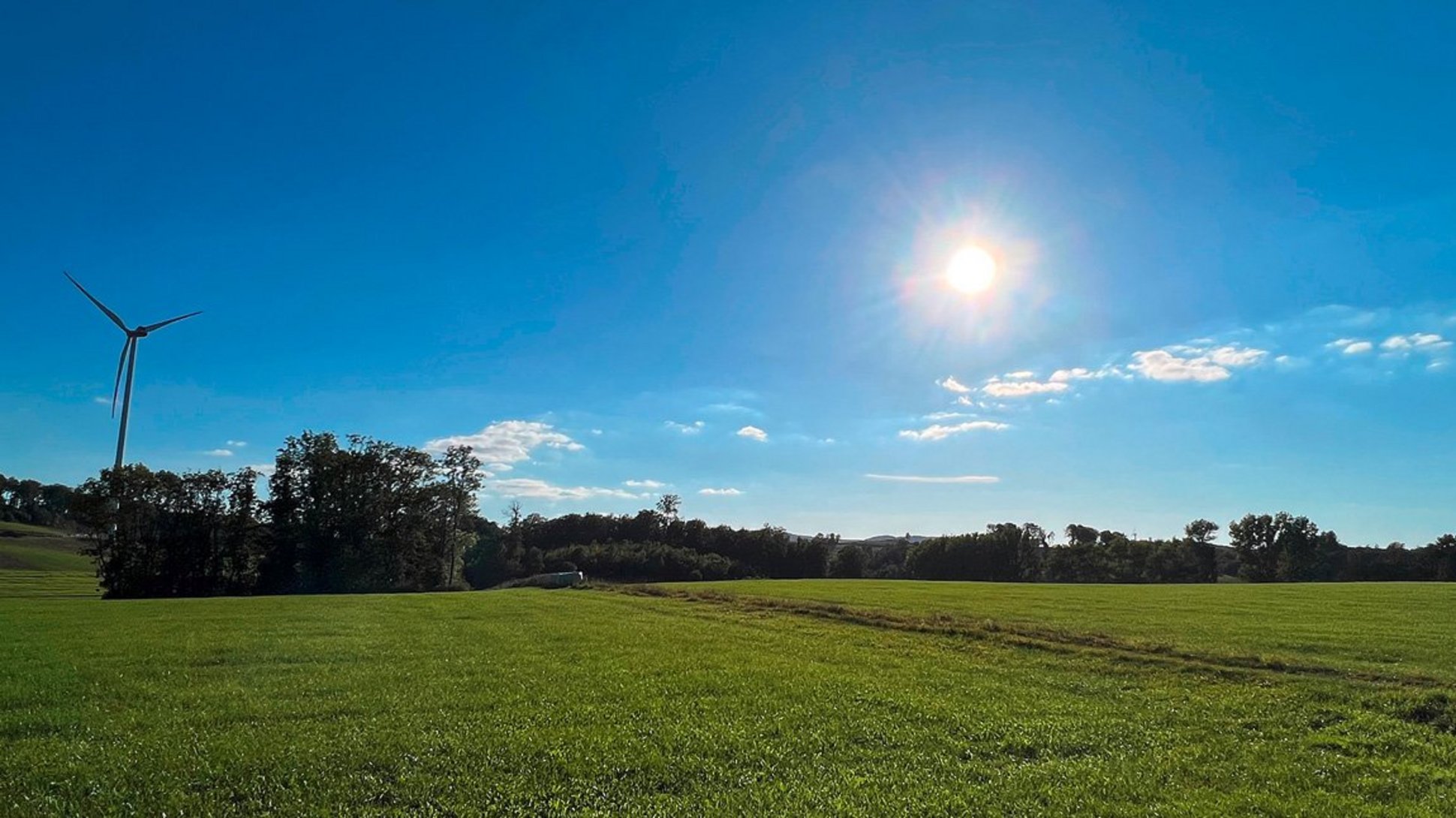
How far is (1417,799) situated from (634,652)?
21.0 meters

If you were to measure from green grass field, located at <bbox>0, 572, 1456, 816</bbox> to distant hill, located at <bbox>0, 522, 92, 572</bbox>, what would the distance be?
11321 cm

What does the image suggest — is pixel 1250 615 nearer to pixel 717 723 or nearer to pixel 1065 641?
pixel 1065 641

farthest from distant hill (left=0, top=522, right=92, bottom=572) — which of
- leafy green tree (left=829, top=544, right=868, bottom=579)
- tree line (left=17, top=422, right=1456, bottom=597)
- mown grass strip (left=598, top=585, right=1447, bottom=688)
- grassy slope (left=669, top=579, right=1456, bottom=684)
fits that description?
leafy green tree (left=829, top=544, right=868, bottom=579)

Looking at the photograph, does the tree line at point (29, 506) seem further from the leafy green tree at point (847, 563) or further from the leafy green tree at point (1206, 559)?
the leafy green tree at point (1206, 559)

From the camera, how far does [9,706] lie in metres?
16.4

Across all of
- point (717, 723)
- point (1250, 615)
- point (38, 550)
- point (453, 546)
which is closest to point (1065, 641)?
point (1250, 615)

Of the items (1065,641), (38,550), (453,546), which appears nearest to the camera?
(1065,641)

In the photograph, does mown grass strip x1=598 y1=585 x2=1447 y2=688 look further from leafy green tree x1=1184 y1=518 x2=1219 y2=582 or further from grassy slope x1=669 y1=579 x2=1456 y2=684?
leafy green tree x1=1184 y1=518 x2=1219 y2=582

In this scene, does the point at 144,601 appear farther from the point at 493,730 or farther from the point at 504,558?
the point at 504,558

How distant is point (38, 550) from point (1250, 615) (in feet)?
609

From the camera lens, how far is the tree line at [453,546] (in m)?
→ 81.0

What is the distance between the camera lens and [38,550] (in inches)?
5477

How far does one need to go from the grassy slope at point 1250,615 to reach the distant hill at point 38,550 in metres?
117

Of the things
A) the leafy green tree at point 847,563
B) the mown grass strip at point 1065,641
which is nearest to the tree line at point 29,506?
the leafy green tree at point 847,563
